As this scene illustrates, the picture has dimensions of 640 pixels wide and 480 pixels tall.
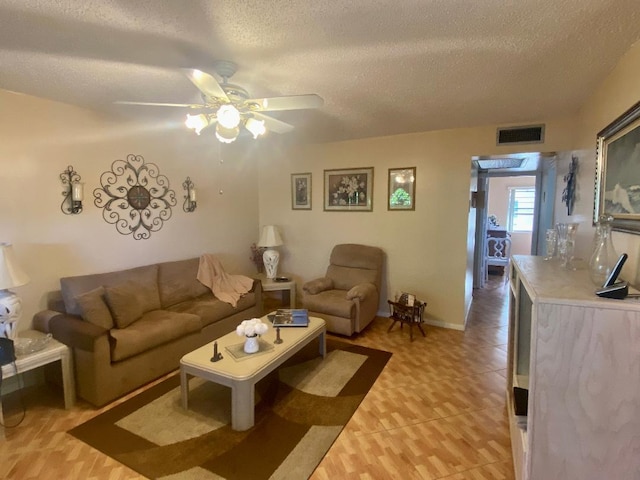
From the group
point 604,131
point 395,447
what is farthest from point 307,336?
point 604,131

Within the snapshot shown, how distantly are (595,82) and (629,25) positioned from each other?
84 cm

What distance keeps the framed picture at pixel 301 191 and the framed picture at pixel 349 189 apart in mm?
281

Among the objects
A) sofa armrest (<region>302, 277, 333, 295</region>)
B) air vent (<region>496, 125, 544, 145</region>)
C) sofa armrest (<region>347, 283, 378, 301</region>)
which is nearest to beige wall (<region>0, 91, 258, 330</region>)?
sofa armrest (<region>302, 277, 333, 295</region>)

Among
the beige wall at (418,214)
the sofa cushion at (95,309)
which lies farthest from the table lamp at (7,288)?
the beige wall at (418,214)

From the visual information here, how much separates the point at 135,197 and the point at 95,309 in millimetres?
1333

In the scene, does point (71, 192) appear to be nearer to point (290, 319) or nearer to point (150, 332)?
point (150, 332)

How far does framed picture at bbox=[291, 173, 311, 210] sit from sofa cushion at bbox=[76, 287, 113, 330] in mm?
2850

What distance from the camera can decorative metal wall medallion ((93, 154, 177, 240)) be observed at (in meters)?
3.20

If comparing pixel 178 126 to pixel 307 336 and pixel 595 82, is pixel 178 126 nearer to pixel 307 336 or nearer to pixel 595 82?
pixel 307 336

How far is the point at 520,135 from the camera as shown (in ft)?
11.2

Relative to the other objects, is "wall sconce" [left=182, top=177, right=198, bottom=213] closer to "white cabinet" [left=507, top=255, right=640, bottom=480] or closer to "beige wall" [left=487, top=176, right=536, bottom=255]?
"white cabinet" [left=507, top=255, right=640, bottom=480]

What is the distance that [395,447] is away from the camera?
201 cm

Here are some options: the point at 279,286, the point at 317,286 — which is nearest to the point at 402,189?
the point at 317,286

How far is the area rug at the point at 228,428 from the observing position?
1.85 meters
